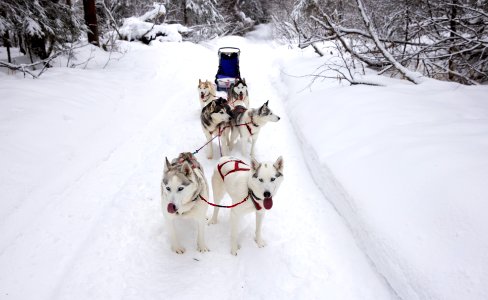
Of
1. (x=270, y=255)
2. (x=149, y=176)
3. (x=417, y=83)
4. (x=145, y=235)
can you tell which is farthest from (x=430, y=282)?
(x=417, y=83)

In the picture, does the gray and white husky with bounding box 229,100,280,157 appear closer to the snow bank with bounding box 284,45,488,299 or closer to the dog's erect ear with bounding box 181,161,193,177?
the snow bank with bounding box 284,45,488,299

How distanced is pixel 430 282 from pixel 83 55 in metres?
11.7

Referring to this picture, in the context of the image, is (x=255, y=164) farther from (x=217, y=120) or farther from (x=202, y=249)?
(x=217, y=120)

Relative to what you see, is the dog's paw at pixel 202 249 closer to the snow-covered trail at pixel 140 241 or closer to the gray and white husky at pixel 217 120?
the snow-covered trail at pixel 140 241

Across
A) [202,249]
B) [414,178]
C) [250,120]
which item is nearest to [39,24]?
[250,120]

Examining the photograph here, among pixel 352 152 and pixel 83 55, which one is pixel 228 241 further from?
pixel 83 55

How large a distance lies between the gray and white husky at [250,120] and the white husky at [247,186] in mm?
1759

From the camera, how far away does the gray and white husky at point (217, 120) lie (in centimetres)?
527

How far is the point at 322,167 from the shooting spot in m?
4.79

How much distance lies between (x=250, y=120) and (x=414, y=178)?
276 centimetres

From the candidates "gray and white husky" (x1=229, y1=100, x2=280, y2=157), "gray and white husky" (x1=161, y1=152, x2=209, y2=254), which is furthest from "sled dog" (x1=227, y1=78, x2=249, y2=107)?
"gray and white husky" (x1=161, y1=152, x2=209, y2=254)

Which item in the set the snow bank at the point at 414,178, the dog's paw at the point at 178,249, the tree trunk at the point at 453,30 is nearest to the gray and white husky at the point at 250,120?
the snow bank at the point at 414,178

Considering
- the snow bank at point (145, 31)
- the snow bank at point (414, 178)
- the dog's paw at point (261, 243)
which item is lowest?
the dog's paw at point (261, 243)

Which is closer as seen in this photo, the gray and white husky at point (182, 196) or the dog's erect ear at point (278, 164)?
the gray and white husky at point (182, 196)
